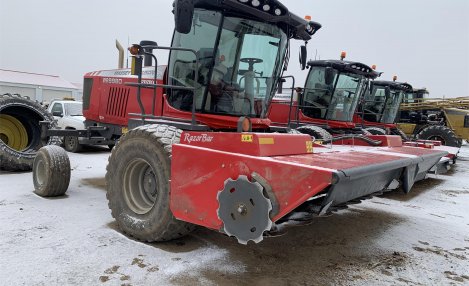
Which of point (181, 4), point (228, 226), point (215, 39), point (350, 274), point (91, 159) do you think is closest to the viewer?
point (228, 226)

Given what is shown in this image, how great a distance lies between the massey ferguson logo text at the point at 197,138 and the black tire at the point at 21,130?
15.3 ft

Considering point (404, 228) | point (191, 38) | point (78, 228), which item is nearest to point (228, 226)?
point (78, 228)

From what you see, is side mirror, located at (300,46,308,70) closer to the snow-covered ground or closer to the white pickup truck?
the snow-covered ground

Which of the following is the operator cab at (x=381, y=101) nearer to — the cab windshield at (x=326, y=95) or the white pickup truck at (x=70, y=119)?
the cab windshield at (x=326, y=95)

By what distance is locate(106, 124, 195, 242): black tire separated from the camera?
3.32 m

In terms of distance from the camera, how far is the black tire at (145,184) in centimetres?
332

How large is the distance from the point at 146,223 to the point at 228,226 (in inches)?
41.0

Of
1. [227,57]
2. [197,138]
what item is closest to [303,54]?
[227,57]

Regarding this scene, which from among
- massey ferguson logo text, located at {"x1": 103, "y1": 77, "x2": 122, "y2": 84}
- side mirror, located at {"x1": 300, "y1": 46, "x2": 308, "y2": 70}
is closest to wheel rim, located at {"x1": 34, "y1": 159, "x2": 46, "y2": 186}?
massey ferguson logo text, located at {"x1": 103, "y1": 77, "x2": 122, "y2": 84}

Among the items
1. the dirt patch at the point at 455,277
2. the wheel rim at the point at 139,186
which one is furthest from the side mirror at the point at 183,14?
the dirt patch at the point at 455,277

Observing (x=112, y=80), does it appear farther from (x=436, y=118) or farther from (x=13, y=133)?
(x=436, y=118)

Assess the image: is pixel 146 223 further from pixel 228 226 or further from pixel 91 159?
pixel 91 159

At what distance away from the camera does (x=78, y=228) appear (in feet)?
12.7

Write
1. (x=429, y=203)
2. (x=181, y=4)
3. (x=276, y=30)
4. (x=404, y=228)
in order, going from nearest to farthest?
(x=181, y=4), (x=276, y=30), (x=404, y=228), (x=429, y=203)
